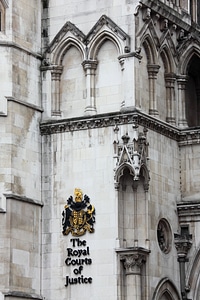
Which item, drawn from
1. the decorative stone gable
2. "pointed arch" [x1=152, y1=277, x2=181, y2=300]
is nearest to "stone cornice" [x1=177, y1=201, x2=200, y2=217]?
"pointed arch" [x1=152, y1=277, x2=181, y2=300]

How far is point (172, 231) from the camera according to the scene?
34.7m

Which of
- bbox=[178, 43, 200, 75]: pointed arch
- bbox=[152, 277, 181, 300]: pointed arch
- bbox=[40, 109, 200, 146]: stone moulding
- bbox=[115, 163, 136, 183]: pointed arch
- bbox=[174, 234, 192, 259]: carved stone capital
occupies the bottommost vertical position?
bbox=[152, 277, 181, 300]: pointed arch

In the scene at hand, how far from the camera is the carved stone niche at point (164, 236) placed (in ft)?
112

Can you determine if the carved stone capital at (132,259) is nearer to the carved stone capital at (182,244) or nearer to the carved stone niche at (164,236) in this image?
the carved stone niche at (164,236)

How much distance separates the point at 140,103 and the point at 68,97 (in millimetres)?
2493

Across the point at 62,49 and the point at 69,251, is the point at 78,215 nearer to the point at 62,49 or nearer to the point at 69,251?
the point at 69,251

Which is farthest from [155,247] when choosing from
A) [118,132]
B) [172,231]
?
[118,132]

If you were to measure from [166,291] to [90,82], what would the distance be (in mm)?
6905

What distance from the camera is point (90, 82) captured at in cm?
3422

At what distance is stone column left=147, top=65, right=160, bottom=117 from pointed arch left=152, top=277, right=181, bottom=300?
17.2 ft

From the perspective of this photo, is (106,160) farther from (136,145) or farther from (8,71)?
(8,71)

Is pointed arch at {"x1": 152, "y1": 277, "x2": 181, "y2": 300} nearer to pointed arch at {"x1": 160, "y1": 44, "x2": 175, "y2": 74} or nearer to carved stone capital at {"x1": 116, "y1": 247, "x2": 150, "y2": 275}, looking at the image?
carved stone capital at {"x1": 116, "y1": 247, "x2": 150, "y2": 275}

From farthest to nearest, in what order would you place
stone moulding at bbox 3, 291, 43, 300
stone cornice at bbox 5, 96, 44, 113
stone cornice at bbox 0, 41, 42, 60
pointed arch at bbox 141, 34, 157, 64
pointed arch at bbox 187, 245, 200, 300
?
pointed arch at bbox 141, 34, 157, 64 < pointed arch at bbox 187, 245, 200, 300 < stone cornice at bbox 0, 41, 42, 60 < stone cornice at bbox 5, 96, 44, 113 < stone moulding at bbox 3, 291, 43, 300

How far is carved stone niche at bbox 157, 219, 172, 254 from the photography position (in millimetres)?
34062
